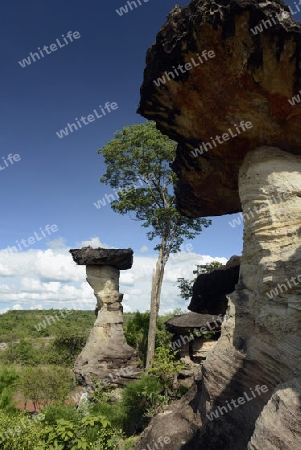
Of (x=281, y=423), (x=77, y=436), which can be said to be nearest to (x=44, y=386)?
(x=77, y=436)

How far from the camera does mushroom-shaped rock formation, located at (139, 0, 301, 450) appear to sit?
4.82 meters

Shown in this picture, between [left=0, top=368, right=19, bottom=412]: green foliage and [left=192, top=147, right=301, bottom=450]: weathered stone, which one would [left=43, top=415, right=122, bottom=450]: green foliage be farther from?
[left=0, top=368, right=19, bottom=412]: green foliage

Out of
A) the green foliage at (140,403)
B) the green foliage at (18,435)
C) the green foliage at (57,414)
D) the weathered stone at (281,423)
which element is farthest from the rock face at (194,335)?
the weathered stone at (281,423)

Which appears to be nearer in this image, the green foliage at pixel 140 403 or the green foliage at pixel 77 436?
the green foliage at pixel 77 436

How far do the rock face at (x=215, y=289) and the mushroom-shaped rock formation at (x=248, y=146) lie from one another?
442 centimetres

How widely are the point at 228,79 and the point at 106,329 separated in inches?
743

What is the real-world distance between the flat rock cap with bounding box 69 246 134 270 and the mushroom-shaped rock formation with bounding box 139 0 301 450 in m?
15.2

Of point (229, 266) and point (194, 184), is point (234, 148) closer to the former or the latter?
point (194, 184)

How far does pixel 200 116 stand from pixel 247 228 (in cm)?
244

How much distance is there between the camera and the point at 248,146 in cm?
662

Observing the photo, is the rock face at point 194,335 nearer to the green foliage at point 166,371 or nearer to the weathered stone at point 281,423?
the green foliage at point 166,371

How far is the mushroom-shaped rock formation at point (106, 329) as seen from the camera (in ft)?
62.8

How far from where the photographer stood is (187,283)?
27750 millimetres

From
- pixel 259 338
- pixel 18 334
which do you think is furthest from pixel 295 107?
pixel 18 334
